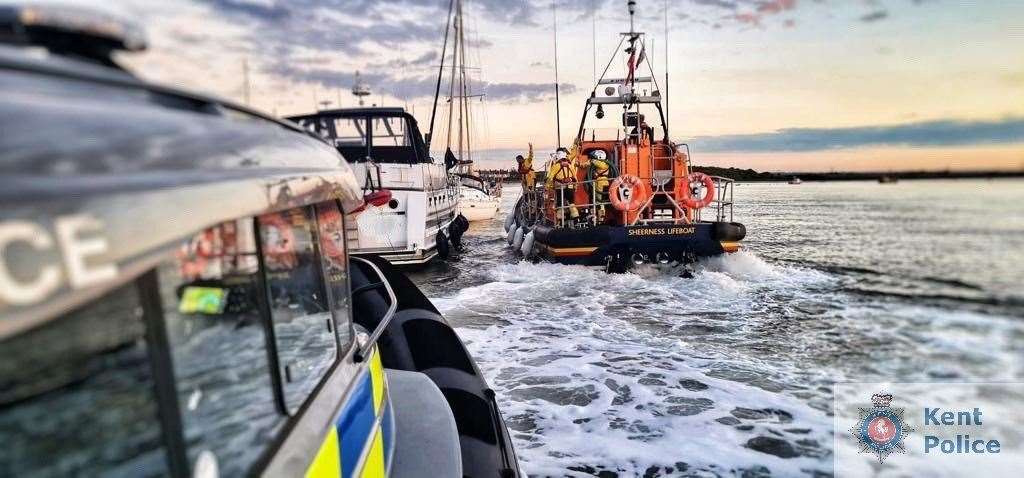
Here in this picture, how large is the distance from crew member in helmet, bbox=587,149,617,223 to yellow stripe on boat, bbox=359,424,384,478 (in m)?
10.8

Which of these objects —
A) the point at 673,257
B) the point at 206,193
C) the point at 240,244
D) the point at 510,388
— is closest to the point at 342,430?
the point at 240,244

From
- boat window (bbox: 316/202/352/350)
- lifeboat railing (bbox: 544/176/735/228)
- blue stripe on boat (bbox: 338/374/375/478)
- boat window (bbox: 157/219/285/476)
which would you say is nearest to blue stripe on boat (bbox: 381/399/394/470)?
blue stripe on boat (bbox: 338/374/375/478)

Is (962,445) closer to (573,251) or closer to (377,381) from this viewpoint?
(377,381)

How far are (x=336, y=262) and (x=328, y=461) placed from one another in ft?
3.06

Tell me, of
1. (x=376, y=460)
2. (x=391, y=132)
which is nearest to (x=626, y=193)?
(x=391, y=132)

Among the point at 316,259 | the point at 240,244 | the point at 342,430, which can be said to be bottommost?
the point at 342,430

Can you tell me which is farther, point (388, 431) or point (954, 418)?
point (954, 418)

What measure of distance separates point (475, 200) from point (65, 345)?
32774 millimetres

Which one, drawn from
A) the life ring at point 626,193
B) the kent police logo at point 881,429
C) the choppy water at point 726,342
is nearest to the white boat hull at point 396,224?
the choppy water at point 726,342

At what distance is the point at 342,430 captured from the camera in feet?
6.10

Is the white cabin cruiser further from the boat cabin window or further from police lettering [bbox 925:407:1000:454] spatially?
police lettering [bbox 925:407:1000:454]

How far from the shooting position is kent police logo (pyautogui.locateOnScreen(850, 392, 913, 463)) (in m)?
4.67

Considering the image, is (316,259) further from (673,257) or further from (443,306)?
(673,257)

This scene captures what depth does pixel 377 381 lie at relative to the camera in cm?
257
